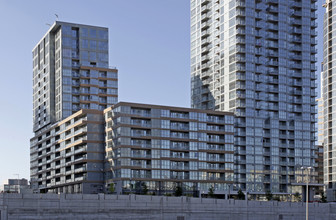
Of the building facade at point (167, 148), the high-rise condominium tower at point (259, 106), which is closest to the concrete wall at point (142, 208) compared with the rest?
the building facade at point (167, 148)

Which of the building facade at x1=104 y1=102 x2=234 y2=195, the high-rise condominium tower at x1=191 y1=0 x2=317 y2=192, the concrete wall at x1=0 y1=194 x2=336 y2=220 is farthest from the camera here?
the high-rise condominium tower at x1=191 y1=0 x2=317 y2=192

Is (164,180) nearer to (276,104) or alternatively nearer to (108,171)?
(108,171)

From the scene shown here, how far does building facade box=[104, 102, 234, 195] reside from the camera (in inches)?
6339

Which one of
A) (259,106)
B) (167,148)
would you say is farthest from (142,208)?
(259,106)

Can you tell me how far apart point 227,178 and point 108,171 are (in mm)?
39656

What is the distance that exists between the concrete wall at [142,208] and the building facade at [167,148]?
5674 centimetres

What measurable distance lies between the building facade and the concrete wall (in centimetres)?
5674

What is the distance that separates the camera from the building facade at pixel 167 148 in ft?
528

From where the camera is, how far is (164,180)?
165375 millimetres

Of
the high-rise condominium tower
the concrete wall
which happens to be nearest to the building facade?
the high-rise condominium tower

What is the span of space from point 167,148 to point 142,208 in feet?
231

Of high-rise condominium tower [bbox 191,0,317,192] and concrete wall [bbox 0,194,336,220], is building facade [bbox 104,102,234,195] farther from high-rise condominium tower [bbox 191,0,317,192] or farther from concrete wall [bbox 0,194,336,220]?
concrete wall [bbox 0,194,336,220]

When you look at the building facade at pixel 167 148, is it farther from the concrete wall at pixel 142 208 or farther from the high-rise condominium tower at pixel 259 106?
the concrete wall at pixel 142 208

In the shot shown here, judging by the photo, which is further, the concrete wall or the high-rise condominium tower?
the high-rise condominium tower
